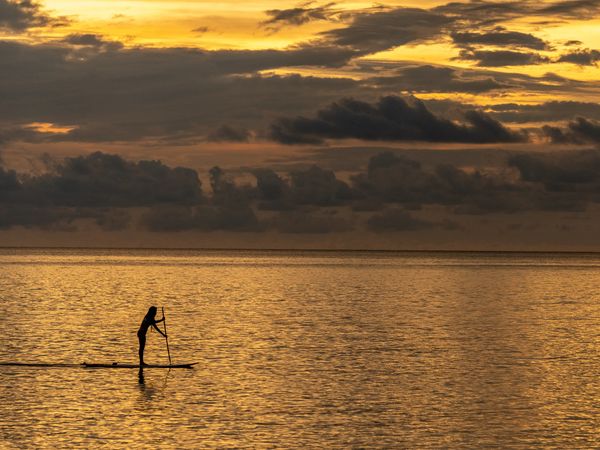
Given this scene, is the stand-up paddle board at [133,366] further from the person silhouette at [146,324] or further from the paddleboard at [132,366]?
the person silhouette at [146,324]

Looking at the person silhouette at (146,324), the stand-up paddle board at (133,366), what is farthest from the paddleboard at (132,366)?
the person silhouette at (146,324)

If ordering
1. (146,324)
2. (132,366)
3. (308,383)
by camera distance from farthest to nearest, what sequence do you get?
(132,366) → (146,324) → (308,383)

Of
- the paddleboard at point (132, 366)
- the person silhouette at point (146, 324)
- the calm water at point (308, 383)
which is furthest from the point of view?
the paddleboard at point (132, 366)

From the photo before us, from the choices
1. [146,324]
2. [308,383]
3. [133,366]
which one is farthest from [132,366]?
[308,383]

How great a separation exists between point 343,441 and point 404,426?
11.2 ft

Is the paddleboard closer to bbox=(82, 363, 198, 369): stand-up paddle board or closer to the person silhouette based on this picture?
bbox=(82, 363, 198, 369): stand-up paddle board

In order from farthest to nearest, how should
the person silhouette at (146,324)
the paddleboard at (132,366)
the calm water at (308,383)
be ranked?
the paddleboard at (132,366) < the person silhouette at (146,324) < the calm water at (308,383)

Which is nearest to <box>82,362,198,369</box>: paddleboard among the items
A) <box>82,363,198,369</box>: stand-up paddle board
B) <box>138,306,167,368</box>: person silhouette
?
<box>82,363,198,369</box>: stand-up paddle board

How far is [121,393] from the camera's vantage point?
137 ft

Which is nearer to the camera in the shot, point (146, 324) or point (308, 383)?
point (308, 383)

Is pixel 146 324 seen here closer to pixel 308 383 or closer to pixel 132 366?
pixel 132 366

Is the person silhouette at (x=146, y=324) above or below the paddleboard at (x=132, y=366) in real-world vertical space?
above

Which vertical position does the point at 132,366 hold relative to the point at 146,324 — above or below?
below

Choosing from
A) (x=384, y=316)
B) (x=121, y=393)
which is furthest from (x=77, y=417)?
(x=384, y=316)
